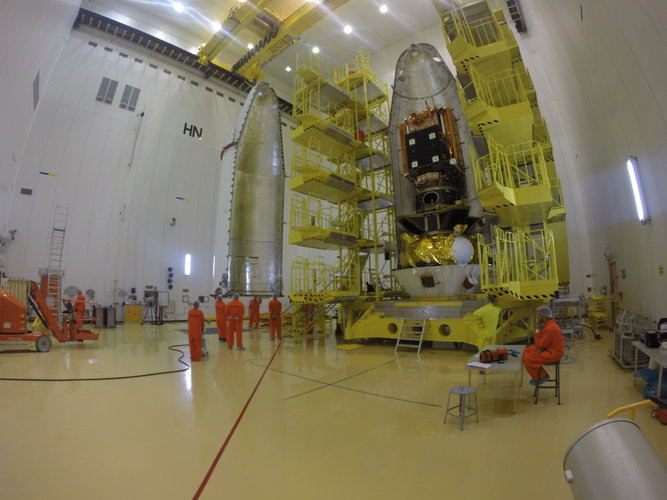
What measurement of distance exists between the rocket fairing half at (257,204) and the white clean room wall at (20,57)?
6487 millimetres

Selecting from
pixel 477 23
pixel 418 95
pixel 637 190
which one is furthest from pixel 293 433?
pixel 477 23

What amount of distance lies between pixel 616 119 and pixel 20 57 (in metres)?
9.82

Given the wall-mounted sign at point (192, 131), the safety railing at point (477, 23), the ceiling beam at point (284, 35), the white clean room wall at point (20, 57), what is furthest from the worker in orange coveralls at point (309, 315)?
the ceiling beam at point (284, 35)

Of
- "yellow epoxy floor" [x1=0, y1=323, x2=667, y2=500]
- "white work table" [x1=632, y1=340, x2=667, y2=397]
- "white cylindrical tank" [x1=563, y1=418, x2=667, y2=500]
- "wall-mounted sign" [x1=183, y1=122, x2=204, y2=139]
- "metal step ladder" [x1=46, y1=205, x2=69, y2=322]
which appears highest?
"wall-mounted sign" [x1=183, y1=122, x2=204, y2=139]

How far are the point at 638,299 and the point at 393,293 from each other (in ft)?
19.6

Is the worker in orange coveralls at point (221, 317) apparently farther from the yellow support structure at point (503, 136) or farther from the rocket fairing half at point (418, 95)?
the yellow support structure at point (503, 136)

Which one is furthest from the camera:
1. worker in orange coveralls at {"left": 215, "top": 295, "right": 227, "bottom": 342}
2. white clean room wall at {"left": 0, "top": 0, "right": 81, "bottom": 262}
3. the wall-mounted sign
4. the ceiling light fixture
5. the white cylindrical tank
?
the wall-mounted sign

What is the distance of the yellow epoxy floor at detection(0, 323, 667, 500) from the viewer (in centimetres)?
234

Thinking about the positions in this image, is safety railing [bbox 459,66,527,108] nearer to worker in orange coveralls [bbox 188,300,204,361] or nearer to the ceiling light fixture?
the ceiling light fixture

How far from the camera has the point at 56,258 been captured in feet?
42.2

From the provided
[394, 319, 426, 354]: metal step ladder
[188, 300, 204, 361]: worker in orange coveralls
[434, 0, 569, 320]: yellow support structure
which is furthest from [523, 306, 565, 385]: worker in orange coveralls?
[188, 300, 204, 361]: worker in orange coveralls

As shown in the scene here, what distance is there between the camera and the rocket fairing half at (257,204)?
1270 centimetres

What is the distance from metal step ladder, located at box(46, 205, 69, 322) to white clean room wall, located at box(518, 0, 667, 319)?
16052 mm

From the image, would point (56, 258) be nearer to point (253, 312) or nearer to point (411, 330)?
point (253, 312)
